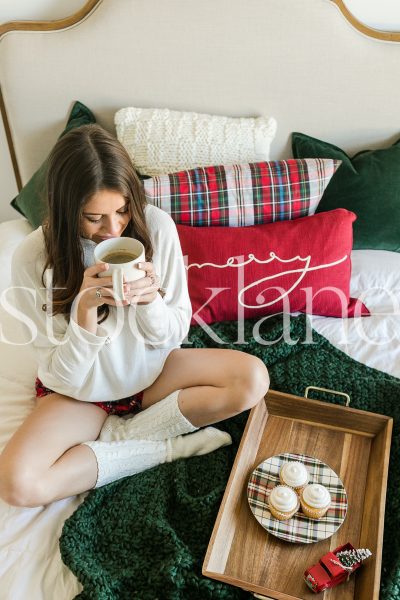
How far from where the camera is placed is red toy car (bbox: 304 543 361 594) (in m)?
1.11

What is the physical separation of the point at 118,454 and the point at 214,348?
1.33 ft

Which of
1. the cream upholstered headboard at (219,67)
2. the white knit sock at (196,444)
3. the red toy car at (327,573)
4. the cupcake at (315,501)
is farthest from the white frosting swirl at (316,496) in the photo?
the cream upholstered headboard at (219,67)

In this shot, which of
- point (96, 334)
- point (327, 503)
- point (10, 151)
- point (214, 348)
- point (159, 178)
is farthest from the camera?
point (10, 151)

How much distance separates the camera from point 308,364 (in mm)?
1528

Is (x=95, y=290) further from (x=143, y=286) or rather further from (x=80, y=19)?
(x=80, y=19)

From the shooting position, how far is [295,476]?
4.18 feet

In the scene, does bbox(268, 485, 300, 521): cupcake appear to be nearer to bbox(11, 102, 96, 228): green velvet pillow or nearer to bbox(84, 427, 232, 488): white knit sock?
bbox(84, 427, 232, 488): white knit sock

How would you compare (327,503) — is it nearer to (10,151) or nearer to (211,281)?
(211,281)

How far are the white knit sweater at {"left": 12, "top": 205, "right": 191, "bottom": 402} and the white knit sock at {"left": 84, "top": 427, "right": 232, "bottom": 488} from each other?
13 cm

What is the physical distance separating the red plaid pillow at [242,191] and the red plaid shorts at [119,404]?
1.80ft

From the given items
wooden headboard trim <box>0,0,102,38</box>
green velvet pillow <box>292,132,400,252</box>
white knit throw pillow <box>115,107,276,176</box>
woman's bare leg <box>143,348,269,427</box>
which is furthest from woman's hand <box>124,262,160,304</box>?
wooden headboard trim <box>0,0,102,38</box>

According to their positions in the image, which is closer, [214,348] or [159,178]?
[214,348]

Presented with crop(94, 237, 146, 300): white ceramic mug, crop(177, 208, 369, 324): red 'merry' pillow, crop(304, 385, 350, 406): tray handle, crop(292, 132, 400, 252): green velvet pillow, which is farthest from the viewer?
crop(292, 132, 400, 252): green velvet pillow

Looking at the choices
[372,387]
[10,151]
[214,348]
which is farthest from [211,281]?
[10,151]
